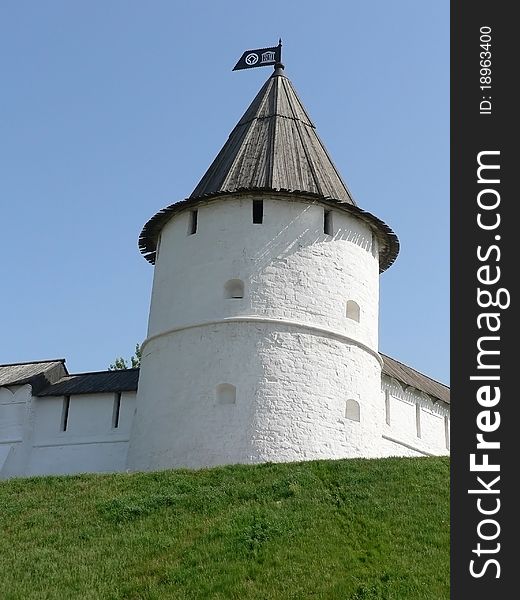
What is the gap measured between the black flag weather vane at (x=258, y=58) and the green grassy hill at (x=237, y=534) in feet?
40.7

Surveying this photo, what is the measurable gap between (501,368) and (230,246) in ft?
34.3

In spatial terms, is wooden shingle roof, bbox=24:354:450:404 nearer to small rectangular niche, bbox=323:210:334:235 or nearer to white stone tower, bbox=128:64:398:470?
white stone tower, bbox=128:64:398:470

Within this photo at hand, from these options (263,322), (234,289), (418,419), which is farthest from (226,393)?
(418,419)

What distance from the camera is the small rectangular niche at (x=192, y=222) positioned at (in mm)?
20422

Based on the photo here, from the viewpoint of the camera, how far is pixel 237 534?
12578 mm

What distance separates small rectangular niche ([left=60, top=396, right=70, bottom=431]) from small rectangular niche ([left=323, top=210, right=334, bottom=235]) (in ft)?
24.5

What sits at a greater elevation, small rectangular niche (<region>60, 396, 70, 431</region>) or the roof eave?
the roof eave

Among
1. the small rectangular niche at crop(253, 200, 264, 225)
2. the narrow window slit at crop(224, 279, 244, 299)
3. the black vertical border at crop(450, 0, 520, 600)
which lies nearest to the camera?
the black vertical border at crop(450, 0, 520, 600)

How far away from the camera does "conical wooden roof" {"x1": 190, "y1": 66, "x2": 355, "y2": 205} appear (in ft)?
66.5

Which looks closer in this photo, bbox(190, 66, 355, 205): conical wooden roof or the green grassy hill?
the green grassy hill

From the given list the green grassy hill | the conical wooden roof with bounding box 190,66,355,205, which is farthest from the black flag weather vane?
the green grassy hill

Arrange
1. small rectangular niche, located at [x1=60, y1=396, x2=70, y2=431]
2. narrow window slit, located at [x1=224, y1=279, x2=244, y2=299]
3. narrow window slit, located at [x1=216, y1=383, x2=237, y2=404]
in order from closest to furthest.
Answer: narrow window slit, located at [x1=216, y1=383, x2=237, y2=404] → narrow window slit, located at [x1=224, y1=279, x2=244, y2=299] → small rectangular niche, located at [x1=60, y1=396, x2=70, y2=431]

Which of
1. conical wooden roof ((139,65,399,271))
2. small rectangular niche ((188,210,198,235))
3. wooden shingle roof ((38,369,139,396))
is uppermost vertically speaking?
conical wooden roof ((139,65,399,271))

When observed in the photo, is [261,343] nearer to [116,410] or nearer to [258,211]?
[258,211]
